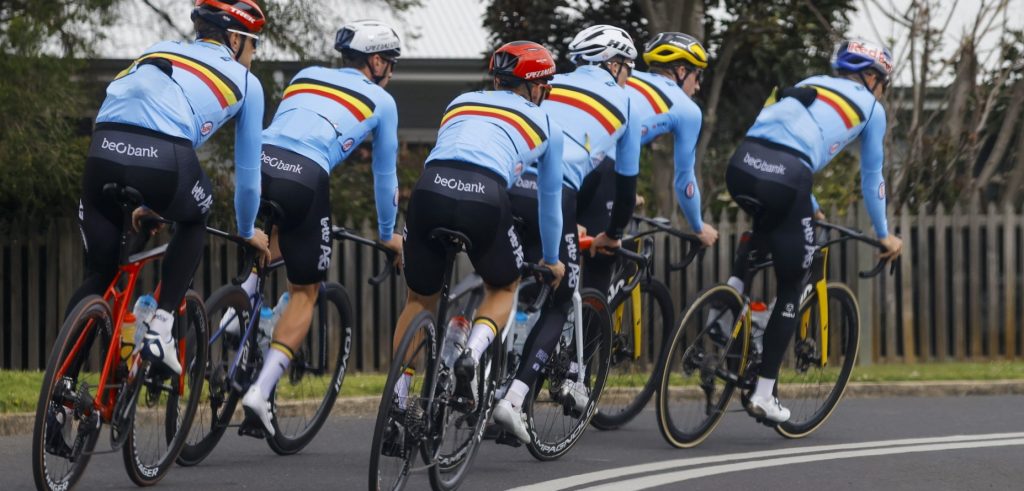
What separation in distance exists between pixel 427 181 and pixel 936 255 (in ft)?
28.9

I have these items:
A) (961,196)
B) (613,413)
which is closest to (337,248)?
(613,413)

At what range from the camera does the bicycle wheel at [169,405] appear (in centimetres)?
689

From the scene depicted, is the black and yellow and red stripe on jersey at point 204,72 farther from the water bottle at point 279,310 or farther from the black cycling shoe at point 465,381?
the black cycling shoe at point 465,381

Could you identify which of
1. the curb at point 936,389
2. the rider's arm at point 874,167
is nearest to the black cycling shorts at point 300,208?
the rider's arm at point 874,167

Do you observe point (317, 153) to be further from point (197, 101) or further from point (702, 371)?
point (702, 371)

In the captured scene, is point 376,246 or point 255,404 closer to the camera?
point 255,404

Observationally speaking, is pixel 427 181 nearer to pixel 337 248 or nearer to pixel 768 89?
pixel 337 248

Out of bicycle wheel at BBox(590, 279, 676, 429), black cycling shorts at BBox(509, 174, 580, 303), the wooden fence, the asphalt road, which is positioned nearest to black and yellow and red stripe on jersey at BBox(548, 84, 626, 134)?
black cycling shorts at BBox(509, 174, 580, 303)

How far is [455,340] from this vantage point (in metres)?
6.61

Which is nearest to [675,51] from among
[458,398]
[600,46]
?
[600,46]

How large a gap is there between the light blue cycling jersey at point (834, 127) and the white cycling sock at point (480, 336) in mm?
2719

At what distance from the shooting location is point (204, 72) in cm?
682

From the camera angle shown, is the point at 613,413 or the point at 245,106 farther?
the point at 613,413

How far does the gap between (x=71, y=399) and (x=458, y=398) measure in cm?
148
